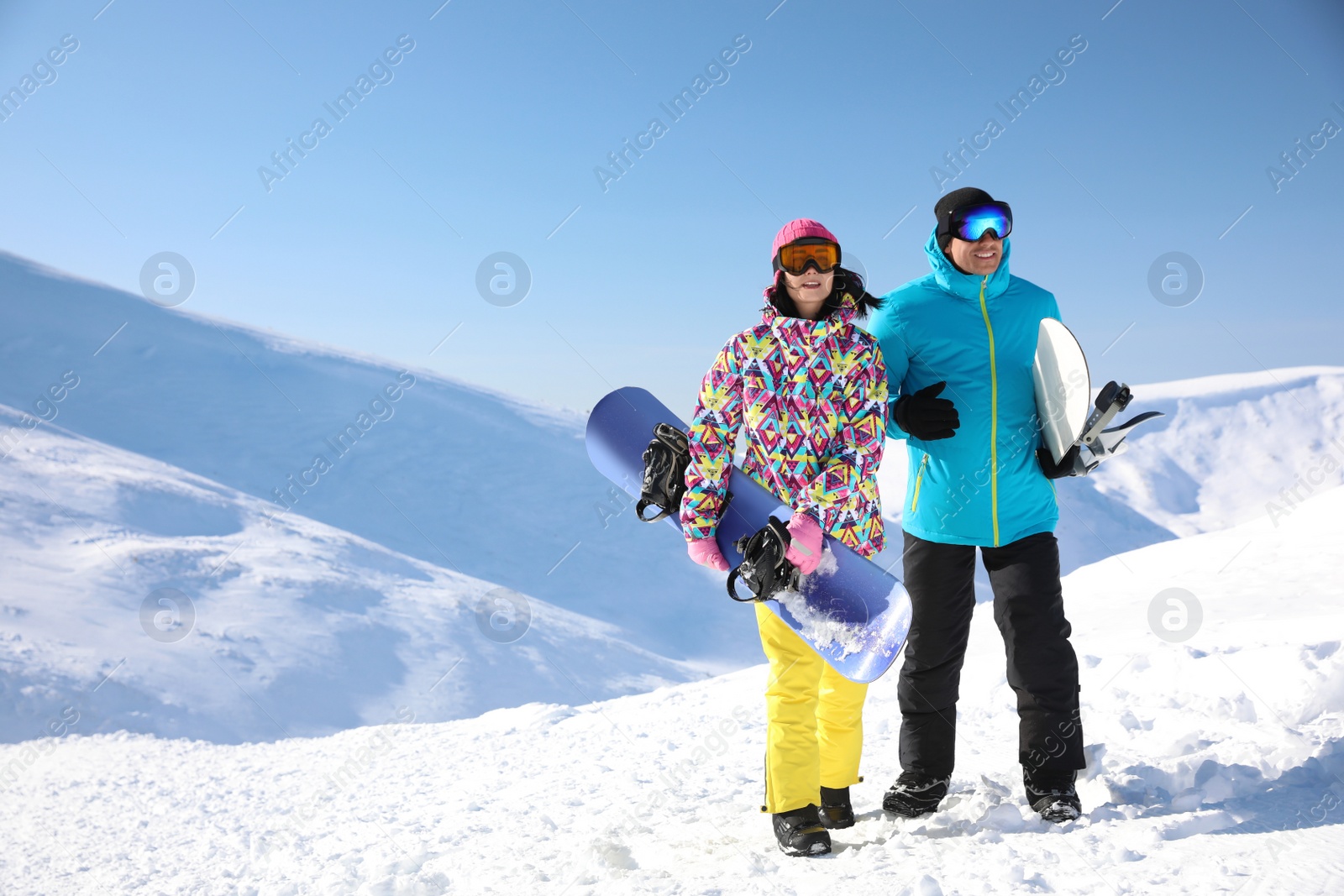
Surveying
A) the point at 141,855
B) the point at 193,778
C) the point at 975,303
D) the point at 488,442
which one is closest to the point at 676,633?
the point at 488,442

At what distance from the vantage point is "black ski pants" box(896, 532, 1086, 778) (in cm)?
285

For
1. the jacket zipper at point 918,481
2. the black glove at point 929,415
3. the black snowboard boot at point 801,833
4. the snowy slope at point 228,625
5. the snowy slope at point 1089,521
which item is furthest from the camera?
the snowy slope at point 1089,521

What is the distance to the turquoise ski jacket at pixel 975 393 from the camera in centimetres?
292

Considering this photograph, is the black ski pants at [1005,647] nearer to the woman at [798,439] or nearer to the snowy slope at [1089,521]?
the woman at [798,439]

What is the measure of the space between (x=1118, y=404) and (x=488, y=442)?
18.5 metres

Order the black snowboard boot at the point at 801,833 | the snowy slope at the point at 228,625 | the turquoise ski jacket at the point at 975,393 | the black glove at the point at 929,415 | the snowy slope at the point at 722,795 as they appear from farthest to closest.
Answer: the snowy slope at the point at 228,625 → the turquoise ski jacket at the point at 975,393 → the black glove at the point at 929,415 → the black snowboard boot at the point at 801,833 → the snowy slope at the point at 722,795

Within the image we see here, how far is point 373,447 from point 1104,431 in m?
17.7

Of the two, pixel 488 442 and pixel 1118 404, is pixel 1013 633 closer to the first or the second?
pixel 1118 404

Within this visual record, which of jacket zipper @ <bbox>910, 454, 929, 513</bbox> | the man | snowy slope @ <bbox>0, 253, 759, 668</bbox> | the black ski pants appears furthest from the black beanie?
snowy slope @ <bbox>0, 253, 759, 668</bbox>

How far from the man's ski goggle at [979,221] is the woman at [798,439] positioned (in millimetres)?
445

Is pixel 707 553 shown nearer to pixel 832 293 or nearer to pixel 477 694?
pixel 832 293

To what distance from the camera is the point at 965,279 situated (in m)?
2.95

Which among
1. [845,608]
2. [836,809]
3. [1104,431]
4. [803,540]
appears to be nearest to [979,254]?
[1104,431]

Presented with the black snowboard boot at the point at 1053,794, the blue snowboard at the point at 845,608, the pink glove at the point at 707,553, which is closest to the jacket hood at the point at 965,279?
the blue snowboard at the point at 845,608
